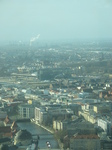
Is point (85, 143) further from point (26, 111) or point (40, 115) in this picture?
point (26, 111)

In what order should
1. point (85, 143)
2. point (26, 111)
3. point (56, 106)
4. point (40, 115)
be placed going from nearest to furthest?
1. point (85, 143)
2. point (40, 115)
3. point (26, 111)
4. point (56, 106)

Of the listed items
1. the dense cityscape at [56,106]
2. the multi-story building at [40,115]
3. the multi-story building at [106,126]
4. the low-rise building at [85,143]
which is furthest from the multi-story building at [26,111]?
the low-rise building at [85,143]

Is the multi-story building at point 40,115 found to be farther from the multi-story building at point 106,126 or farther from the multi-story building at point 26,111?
the multi-story building at point 106,126

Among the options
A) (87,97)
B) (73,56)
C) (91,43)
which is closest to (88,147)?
(87,97)

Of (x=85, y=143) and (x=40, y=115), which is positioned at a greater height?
(x=85, y=143)

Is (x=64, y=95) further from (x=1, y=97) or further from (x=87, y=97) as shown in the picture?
(x=1, y=97)

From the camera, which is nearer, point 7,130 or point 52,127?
point 7,130

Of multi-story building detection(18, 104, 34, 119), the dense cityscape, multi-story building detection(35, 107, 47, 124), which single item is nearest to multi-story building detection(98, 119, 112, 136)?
the dense cityscape

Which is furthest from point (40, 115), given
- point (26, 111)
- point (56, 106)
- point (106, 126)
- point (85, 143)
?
point (85, 143)
